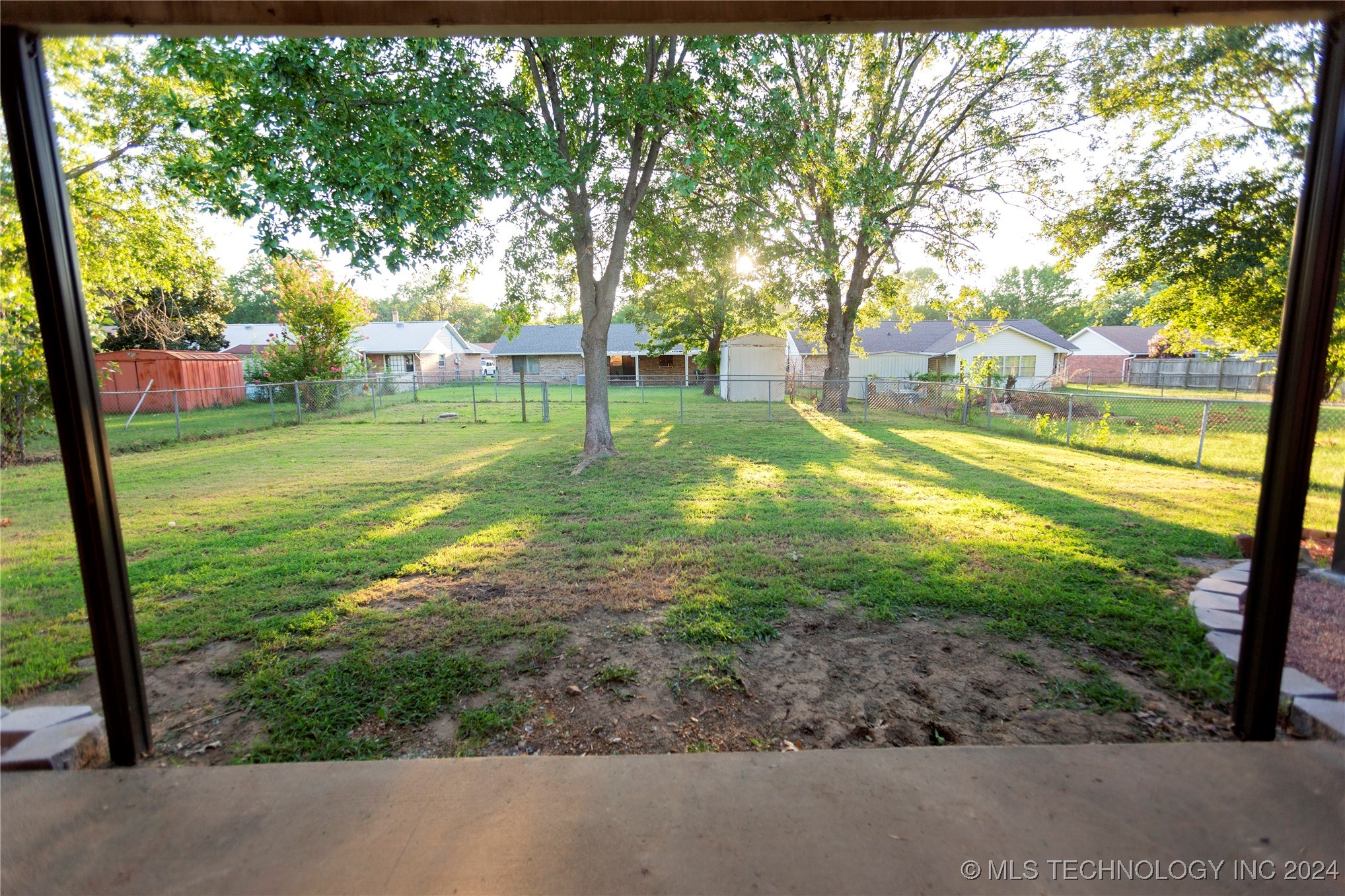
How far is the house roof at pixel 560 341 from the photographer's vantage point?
3794cm

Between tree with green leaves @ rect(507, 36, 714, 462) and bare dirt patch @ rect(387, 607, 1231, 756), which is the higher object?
tree with green leaves @ rect(507, 36, 714, 462)

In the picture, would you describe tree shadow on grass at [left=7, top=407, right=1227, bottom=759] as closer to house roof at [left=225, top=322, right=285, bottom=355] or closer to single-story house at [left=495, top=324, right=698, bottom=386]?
single-story house at [left=495, top=324, right=698, bottom=386]

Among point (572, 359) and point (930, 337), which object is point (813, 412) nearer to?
point (930, 337)

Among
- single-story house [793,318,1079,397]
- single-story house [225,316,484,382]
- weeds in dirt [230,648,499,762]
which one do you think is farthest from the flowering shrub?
weeds in dirt [230,648,499,762]

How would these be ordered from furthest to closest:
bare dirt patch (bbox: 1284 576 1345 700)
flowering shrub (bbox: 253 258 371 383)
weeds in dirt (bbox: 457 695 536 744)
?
flowering shrub (bbox: 253 258 371 383)
bare dirt patch (bbox: 1284 576 1345 700)
weeds in dirt (bbox: 457 695 536 744)

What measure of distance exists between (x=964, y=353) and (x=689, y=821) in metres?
25.3

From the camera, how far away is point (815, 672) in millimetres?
2951

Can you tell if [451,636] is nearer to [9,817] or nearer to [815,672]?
[9,817]

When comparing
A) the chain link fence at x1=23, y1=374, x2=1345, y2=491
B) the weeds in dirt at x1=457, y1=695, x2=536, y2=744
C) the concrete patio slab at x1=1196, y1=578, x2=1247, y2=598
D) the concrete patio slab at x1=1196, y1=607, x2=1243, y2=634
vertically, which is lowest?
the weeds in dirt at x1=457, y1=695, x2=536, y2=744

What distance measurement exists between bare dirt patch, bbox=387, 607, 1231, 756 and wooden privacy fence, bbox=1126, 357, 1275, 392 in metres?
26.9

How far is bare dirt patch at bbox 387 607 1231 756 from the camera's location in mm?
2418

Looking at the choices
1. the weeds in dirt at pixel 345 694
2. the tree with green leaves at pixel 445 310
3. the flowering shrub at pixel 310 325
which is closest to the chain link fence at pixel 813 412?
the flowering shrub at pixel 310 325

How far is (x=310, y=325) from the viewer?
57.2ft

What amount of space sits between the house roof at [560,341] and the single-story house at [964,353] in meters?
15.2
